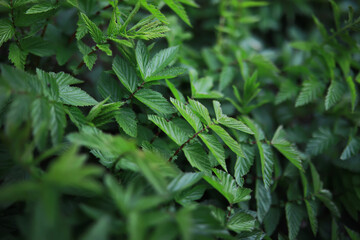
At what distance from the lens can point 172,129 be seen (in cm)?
A: 96

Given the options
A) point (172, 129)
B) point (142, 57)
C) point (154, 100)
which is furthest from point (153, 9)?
point (172, 129)

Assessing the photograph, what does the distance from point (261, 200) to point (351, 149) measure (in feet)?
1.80

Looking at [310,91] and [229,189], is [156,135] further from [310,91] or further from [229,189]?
[310,91]

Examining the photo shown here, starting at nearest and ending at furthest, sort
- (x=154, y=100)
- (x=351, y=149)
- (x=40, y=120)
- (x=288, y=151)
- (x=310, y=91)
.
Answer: (x=40, y=120)
(x=154, y=100)
(x=288, y=151)
(x=351, y=149)
(x=310, y=91)

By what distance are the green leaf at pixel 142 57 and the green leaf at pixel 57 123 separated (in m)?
0.34

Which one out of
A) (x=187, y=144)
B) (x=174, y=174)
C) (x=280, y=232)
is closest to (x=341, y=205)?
(x=280, y=232)

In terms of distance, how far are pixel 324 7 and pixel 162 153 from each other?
2.10m

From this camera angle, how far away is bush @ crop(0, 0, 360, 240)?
64cm

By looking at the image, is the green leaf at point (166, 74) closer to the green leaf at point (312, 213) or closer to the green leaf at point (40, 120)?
the green leaf at point (40, 120)

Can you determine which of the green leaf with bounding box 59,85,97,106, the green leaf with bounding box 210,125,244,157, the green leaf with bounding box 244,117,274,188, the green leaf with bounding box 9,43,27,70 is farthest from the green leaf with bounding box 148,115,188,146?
the green leaf with bounding box 9,43,27,70

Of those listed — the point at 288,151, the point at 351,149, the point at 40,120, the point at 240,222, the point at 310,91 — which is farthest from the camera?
the point at 310,91

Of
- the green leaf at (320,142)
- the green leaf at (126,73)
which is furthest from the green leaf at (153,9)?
the green leaf at (320,142)

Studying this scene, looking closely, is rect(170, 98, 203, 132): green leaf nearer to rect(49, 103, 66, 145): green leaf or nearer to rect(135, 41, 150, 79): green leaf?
rect(135, 41, 150, 79): green leaf

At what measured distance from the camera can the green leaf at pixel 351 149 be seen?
1228 mm
